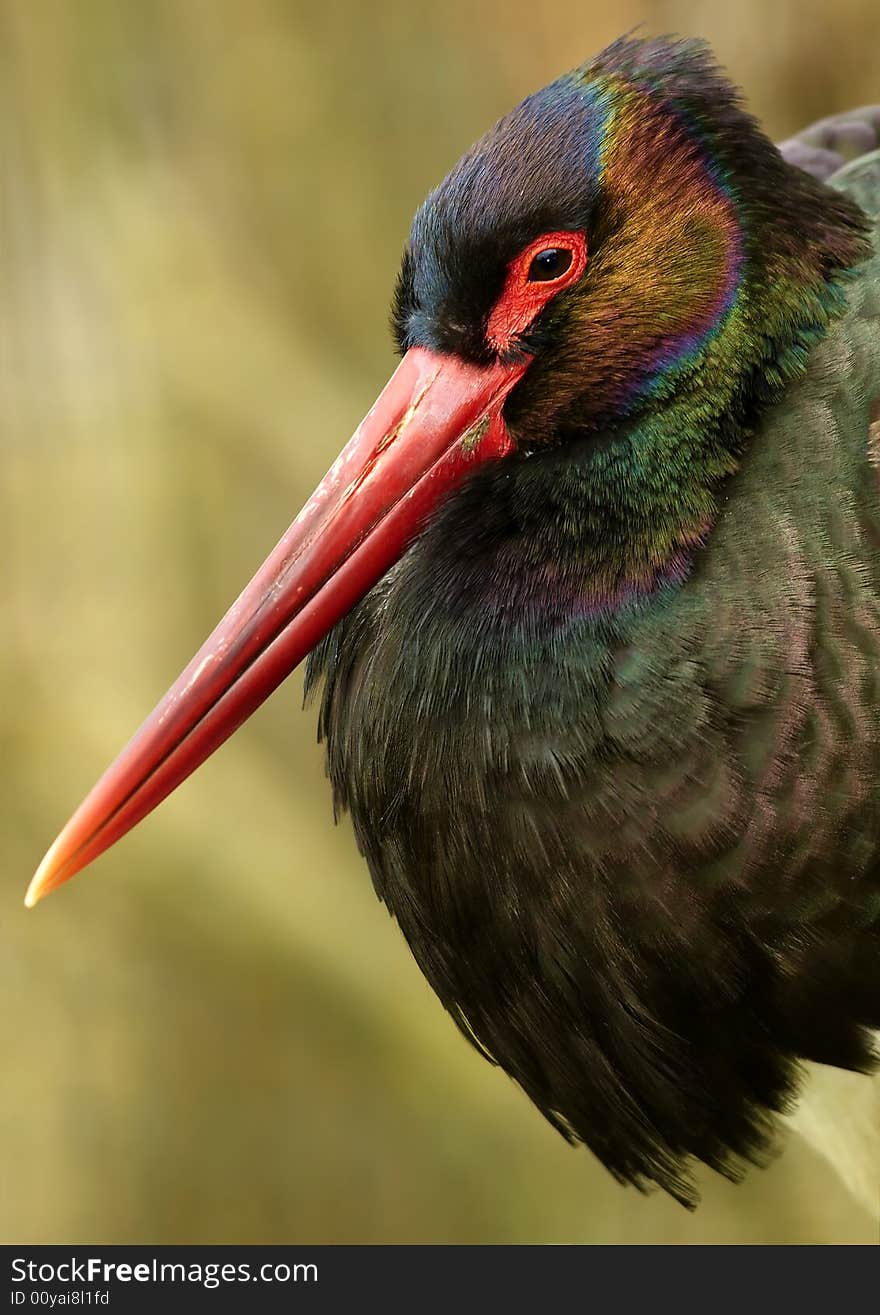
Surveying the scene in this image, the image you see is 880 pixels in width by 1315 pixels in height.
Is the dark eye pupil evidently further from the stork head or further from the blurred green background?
the blurred green background

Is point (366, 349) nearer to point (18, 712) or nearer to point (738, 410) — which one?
point (18, 712)

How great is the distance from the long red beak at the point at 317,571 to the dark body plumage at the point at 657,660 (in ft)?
0.10

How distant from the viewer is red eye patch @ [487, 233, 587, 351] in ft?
4.42

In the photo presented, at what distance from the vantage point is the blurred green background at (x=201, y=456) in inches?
101

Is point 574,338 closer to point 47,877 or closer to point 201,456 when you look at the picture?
point 47,877

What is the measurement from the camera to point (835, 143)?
2.22m

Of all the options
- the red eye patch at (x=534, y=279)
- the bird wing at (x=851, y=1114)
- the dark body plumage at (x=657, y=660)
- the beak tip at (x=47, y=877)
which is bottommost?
the bird wing at (x=851, y=1114)

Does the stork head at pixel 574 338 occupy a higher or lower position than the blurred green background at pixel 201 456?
higher

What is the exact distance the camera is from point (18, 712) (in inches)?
103

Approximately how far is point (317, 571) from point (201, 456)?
138 cm

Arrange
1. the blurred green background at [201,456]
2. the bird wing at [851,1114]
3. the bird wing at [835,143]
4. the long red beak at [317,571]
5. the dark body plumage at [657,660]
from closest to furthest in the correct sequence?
the dark body plumage at [657,660]
the long red beak at [317,571]
the bird wing at [851,1114]
the bird wing at [835,143]
the blurred green background at [201,456]

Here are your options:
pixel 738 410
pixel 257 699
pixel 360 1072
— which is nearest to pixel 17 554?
pixel 360 1072

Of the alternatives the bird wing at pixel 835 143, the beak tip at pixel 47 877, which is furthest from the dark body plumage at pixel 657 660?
the bird wing at pixel 835 143

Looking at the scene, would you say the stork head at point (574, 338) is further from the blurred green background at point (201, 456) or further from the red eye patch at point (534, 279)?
the blurred green background at point (201, 456)
